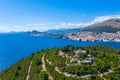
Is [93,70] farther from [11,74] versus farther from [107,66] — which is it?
[11,74]

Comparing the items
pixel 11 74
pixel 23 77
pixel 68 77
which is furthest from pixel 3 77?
pixel 68 77

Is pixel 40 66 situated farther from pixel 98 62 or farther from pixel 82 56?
pixel 98 62

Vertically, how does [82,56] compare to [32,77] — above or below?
above

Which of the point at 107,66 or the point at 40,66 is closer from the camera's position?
the point at 107,66

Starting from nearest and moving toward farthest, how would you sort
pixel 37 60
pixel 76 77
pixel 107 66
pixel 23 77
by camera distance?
1. pixel 76 77
2. pixel 107 66
3. pixel 23 77
4. pixel 37 60

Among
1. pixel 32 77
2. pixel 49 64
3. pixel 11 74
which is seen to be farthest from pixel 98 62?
pixel 11 74

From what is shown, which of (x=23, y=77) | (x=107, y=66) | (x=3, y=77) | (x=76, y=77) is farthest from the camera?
(x=3, y=77)
